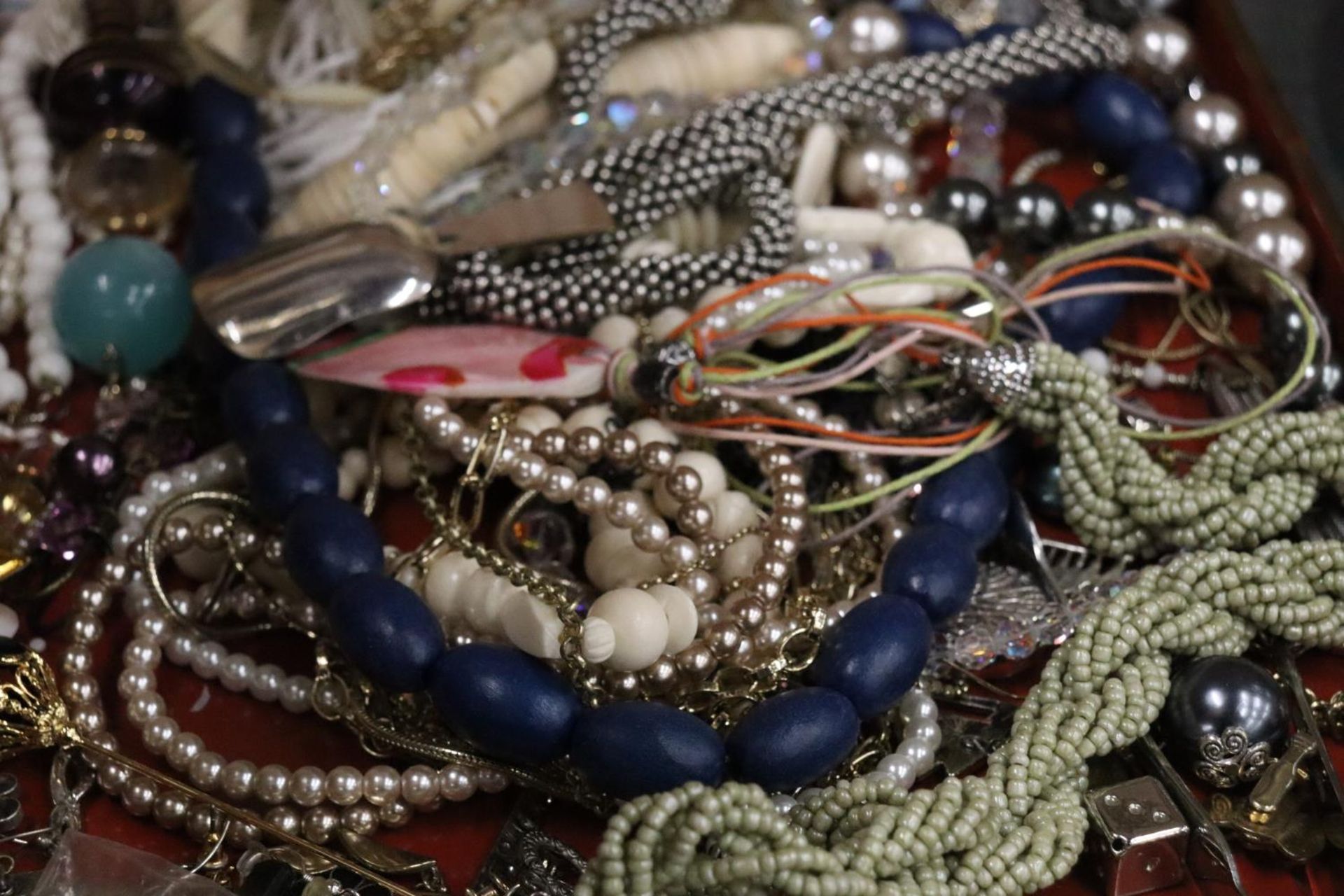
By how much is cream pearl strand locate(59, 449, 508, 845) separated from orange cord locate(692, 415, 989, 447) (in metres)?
0.30

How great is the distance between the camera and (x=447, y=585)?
829 mm

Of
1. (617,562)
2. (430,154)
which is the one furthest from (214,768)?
(430,154)

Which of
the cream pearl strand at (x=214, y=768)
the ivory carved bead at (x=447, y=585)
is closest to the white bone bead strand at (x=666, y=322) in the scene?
the ivory carved bead at (x=447, y=585)

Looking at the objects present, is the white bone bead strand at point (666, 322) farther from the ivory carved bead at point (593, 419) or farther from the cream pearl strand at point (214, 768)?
the cream pearl strand at point (214, 768)

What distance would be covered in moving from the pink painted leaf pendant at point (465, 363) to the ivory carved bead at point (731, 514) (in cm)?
13

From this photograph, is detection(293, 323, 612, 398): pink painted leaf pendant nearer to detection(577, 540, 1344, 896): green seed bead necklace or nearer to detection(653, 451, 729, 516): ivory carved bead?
detection(653, 451, 729, 516): ivory carved bead

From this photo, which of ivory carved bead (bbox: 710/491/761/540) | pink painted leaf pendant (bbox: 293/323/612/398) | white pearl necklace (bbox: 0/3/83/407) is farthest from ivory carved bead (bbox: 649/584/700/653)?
white pearl necklace (bbox: 0/3/83/407)

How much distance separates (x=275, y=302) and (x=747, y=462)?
0.35 metres

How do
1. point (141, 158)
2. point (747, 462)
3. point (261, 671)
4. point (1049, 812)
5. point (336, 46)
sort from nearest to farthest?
point (1049, 812) < point (261, 671) < point (747, 462) < point (141, 158) < point (336, 46)

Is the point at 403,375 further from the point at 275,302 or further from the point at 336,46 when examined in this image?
the point at 336,46

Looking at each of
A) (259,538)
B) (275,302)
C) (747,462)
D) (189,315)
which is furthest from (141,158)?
(747,462)

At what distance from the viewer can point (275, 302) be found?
902 mm

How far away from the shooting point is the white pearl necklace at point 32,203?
1.01 metres

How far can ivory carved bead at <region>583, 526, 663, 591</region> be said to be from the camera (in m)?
0.85
